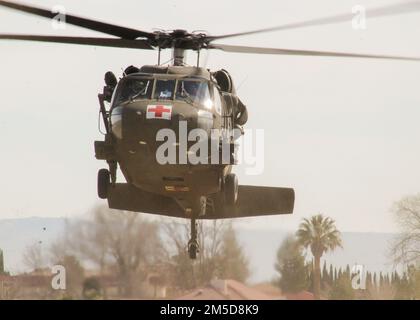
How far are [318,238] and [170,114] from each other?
37.3 feet

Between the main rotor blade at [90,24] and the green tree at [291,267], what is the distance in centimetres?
747

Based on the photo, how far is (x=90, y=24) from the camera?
66.5 feet

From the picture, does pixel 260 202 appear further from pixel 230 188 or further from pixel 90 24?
pixel 90 24

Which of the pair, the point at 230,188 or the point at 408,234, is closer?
the point at 230,188

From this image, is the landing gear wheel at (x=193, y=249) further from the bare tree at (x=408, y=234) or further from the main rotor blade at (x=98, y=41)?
the bare tree at (x=408, y=234)

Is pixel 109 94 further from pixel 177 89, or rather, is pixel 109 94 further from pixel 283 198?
pixel 283 198

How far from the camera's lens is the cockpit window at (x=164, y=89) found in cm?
1964

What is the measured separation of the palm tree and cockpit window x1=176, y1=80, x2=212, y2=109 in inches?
354

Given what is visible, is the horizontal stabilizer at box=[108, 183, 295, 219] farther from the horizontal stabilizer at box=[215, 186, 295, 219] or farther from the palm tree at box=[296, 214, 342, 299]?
the palm tree at box=[296, 214, 342, 299]

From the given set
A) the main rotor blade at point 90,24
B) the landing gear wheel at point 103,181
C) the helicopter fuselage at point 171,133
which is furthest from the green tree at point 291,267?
the main rotor blade at point 90,24

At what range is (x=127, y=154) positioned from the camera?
19438 millimetres

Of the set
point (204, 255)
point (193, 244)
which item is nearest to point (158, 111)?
point (193, 244)
